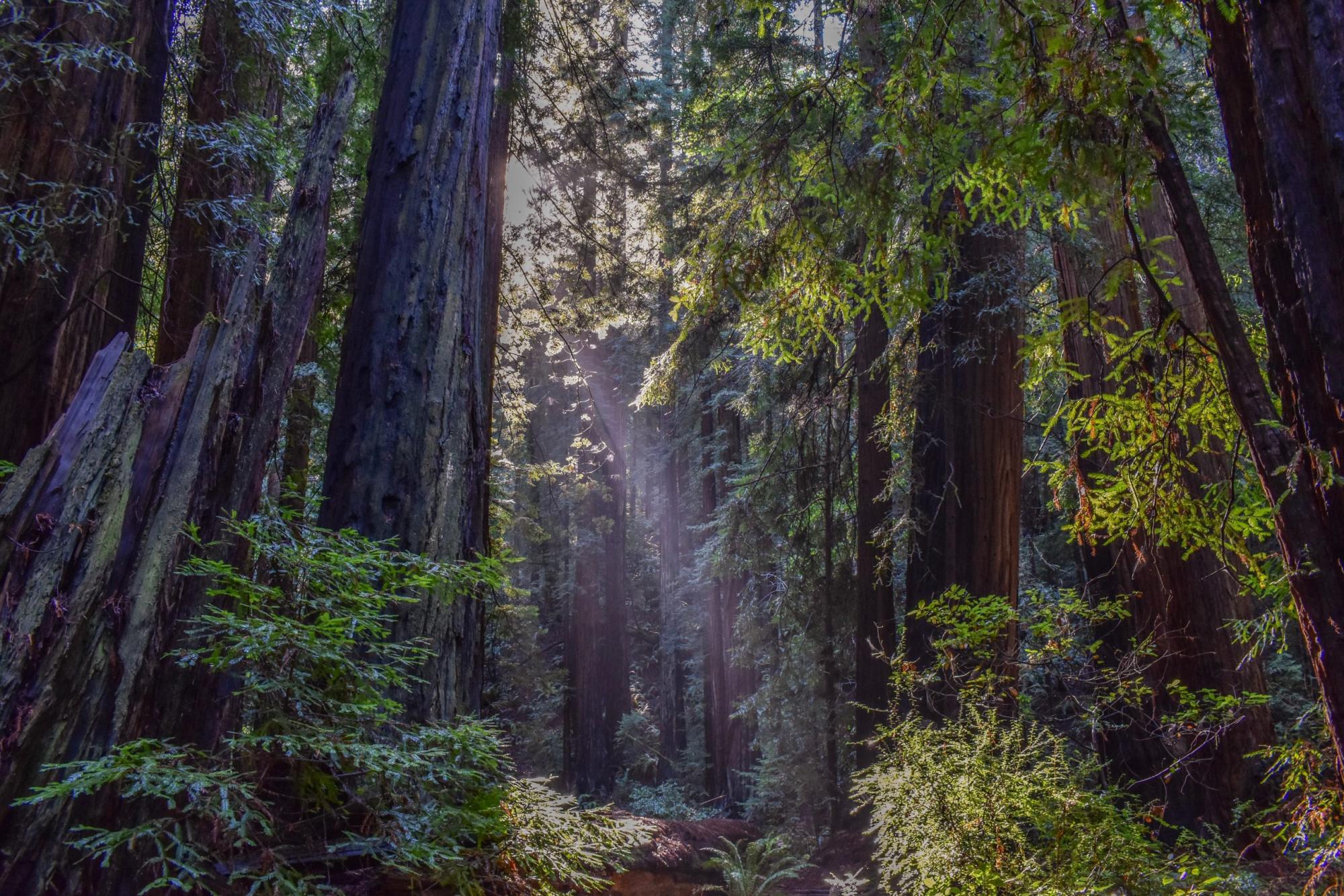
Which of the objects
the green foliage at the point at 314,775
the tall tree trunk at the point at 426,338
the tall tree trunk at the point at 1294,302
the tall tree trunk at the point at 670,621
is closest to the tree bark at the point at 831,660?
the tall tree trunk at the point at 426,338

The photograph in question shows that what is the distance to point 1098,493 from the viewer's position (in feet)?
12.3

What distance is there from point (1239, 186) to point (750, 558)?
10.3 meters

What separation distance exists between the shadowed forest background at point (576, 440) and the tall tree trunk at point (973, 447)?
5 centimetres

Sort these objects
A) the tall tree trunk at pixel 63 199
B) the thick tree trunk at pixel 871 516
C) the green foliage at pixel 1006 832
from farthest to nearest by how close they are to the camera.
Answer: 1. the thick tree trunk at pixel 871 516
2. the tall tree trunk at pixel 63 199
3. the green foliage at pixel 1006 832

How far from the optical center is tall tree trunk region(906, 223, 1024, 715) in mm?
6906

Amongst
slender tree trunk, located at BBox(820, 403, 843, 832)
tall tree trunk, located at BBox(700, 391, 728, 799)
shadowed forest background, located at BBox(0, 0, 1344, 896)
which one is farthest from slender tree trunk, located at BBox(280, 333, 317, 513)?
tall tree trunk, located at BBox(700, 391, 728, 799)

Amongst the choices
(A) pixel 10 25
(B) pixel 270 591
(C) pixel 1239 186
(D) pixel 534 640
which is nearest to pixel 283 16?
(A) pixel 10 25

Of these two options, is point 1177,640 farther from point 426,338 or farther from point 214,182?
point 214,182

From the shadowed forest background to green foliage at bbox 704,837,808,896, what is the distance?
78 mm

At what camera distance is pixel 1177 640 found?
6.52m

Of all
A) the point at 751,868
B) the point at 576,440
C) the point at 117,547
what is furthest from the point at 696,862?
the point at 117,547

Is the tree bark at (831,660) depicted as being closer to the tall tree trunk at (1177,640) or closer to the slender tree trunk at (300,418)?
the tall tree trunk at (1177,640)

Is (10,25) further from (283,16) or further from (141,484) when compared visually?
(141,484)

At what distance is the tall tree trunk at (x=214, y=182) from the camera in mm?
5785
